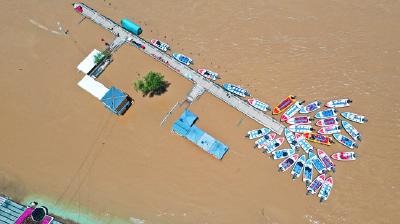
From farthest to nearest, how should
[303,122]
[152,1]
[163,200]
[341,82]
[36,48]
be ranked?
1. [152,1]
2. [36,48]
3. [341,82]
4. [303,122]
5. [163,200]

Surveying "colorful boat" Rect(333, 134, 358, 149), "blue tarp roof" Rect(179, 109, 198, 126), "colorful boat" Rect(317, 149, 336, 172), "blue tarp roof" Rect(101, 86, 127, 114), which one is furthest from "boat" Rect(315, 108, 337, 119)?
"blue tarp roof" Rect(101, 86, 127, 114)

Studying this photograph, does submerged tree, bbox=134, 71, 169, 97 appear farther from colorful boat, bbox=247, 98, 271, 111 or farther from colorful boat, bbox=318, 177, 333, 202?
colorful boat, bbox=318, 177, 333, 202

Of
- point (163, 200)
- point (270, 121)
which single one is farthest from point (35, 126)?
point (270, 121)

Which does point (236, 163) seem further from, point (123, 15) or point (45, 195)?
point (123, 15)

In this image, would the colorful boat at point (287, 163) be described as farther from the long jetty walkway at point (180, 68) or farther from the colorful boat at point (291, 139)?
the long jetty walkway at point (180, 68)

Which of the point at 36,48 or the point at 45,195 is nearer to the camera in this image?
the point at 45,195
